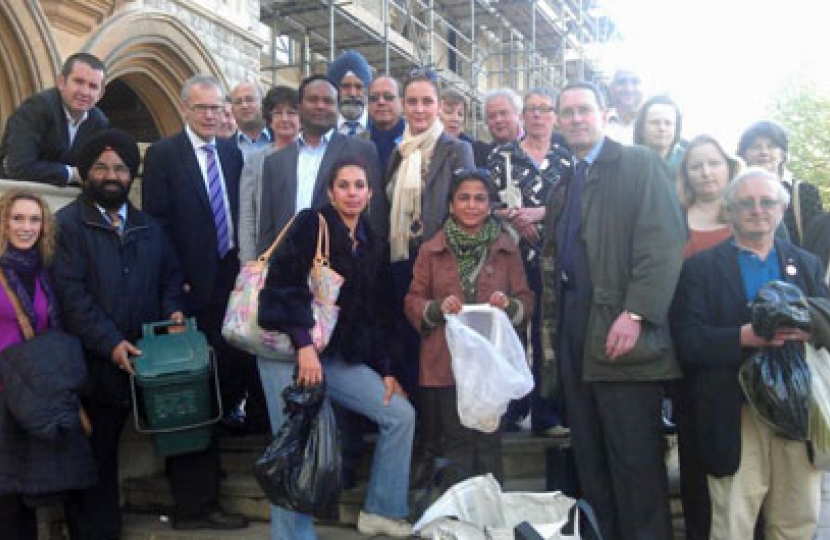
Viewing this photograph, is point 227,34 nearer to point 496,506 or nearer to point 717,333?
point 717,333

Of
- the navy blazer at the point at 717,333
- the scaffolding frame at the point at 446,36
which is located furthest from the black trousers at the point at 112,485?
the scaffolding frame at the point at 446,36

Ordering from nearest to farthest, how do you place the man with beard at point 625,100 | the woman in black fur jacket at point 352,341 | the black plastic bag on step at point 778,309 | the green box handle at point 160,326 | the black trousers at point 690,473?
the black plastic bag on step at point 778,309
the black trousers at point 690,473
the woman in black fur jacket at point 352,341
the green box handle at point 160,326
the man with beard at point 625,100

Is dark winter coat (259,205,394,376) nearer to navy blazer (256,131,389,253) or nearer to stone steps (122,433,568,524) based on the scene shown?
navy blazer (256,131,389,253)

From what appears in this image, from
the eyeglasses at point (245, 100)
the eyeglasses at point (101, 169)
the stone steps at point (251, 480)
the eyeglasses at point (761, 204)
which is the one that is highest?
the eyeglasses at point (245, 100)

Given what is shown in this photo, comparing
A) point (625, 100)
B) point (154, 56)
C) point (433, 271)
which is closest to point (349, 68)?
point (625, 100)

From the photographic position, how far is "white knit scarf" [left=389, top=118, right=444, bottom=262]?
4.05 meters

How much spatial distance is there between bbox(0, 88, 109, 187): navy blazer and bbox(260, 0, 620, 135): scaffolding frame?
703cm

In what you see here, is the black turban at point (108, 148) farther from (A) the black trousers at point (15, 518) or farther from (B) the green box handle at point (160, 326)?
(A) the black trousers at point (15, 518)

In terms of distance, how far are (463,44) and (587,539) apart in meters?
18.1

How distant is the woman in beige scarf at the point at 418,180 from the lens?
4.02m

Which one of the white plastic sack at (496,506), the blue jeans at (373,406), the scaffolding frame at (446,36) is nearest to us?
the white plastic sack at (496,506)

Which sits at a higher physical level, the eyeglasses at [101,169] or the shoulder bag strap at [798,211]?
the eyeglasses at [101,169]

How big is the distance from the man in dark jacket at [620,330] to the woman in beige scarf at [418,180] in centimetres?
81

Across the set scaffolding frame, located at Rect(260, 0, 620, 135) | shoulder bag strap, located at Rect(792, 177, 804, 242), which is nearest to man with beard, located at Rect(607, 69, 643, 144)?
shoulder bag strap, located at Rect(792, 177, 804, 242)
